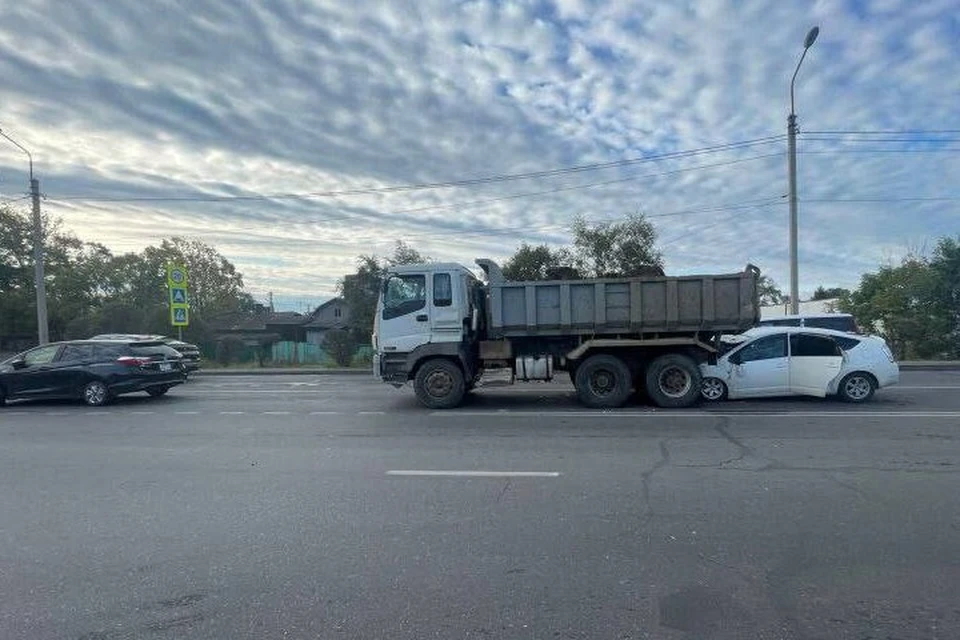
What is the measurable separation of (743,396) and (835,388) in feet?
5.30

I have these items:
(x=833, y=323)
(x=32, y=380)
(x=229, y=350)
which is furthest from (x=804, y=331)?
(x=229, y=350)

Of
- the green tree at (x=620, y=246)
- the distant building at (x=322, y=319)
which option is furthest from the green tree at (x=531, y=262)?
the distant building at (x=322, y=319)

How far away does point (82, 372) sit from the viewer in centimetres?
1402

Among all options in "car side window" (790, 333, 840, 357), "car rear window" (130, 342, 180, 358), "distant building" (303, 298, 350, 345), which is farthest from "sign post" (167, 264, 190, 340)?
"distant building" (303, 298, 350, 345)

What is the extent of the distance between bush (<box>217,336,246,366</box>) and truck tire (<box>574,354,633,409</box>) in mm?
22153

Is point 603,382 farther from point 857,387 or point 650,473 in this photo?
Result: point 650,473

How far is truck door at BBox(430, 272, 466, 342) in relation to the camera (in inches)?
484

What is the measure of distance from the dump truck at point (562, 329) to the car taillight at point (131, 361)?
572 cm

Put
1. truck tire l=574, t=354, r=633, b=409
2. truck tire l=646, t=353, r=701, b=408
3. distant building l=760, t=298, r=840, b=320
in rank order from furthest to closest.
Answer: distant building l=760, t=298, r=840, b=320
truck tire l=574, t=354, r=633, b=409
truck tire l=646, t=353, r=701, b=408

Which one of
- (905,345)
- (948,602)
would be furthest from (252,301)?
(948,602)

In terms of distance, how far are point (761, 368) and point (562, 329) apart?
3.91 metres

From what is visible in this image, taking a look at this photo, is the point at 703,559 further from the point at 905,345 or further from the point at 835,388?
the point at 905,345

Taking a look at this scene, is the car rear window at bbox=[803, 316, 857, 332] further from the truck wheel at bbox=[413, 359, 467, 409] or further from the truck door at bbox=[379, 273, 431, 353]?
the truck door at bbox=[379, 273, 431, 353]

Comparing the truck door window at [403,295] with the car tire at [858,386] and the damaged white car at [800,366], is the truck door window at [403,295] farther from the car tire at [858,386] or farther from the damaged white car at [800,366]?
the car tire at [858,386]
